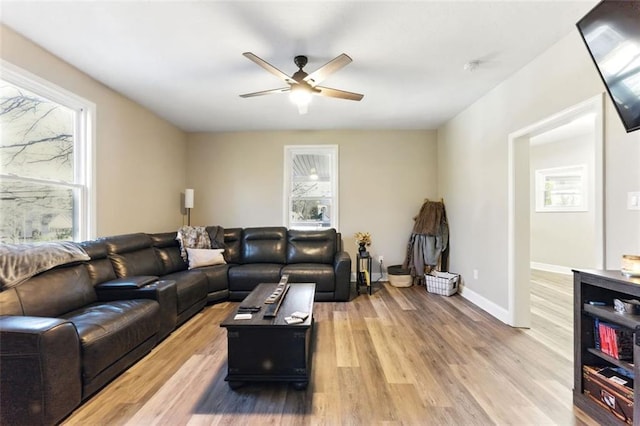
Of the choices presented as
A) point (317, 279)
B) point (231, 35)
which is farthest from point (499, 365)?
point (231, 35)

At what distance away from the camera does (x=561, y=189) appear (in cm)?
556

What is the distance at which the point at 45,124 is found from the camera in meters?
2.63

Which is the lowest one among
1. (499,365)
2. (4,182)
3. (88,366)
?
(499,365)

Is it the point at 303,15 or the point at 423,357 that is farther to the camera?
the point at 423,357

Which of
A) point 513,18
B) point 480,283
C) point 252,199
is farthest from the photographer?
point 252,199

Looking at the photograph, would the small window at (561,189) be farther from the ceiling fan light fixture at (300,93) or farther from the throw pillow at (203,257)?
the throw pillow at (203,257)

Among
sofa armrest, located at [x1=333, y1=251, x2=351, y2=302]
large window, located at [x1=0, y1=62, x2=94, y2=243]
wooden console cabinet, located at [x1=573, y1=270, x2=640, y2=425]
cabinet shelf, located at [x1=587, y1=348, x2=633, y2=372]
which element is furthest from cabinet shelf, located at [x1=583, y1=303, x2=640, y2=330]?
large window, located at [x1=0, y1=62, x2=94, y2=243]

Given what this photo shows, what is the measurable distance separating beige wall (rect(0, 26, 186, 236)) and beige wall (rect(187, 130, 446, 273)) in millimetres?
1095

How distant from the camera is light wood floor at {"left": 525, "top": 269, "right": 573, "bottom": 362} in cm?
257

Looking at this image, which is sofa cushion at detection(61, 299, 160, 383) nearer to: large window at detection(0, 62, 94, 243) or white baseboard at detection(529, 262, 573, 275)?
large window at detection(0, 62, 94, 243)

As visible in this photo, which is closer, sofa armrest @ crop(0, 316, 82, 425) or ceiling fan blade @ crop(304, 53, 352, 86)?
sofa armrest @ crop(0, 316, 82, 425)

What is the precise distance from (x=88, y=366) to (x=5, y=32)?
263cm

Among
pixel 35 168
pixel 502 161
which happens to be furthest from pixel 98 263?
pixel 502 161

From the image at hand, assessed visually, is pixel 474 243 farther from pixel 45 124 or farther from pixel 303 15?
pixel 45 124
